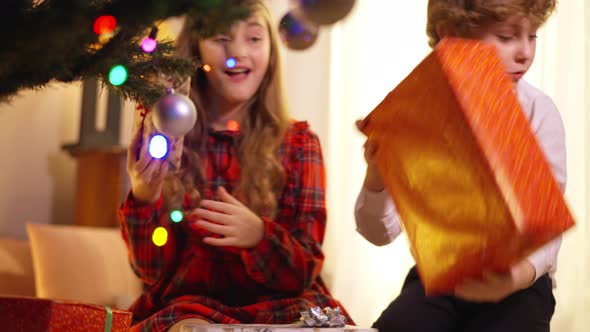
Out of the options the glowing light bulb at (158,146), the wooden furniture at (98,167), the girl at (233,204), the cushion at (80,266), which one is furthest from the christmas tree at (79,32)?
the wooden furniture at (98,167)

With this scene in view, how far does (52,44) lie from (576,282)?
1165 mm

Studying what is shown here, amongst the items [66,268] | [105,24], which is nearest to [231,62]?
[105,24]

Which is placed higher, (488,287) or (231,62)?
(231,62)

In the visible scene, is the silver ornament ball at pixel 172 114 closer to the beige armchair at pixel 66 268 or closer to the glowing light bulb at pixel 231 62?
the glowing light bulb at pixel 231 62

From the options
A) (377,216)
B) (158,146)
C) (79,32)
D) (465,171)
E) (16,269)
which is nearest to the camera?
(79,32)

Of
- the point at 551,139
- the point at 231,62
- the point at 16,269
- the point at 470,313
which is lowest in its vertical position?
the point at 16,269

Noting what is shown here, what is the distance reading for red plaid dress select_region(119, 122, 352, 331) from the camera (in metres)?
1.13

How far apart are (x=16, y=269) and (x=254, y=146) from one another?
2.68ft

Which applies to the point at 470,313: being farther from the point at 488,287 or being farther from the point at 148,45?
the point at 148,45

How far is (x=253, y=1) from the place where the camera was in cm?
68

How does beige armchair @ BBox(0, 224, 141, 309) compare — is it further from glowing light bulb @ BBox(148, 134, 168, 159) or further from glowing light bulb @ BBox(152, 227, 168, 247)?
glowing light bulb @ BBox(148, 134, 168, 159)

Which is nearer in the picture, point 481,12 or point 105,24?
point 105,24

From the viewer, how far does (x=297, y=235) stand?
4.00 ft

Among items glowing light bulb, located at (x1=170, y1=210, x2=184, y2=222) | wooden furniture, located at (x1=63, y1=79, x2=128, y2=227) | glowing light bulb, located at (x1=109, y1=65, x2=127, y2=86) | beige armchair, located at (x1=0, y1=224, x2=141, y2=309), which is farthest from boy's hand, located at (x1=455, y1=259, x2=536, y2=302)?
wooden furniture, located at (x1=63, y1=79, x2=128, y2=227)
